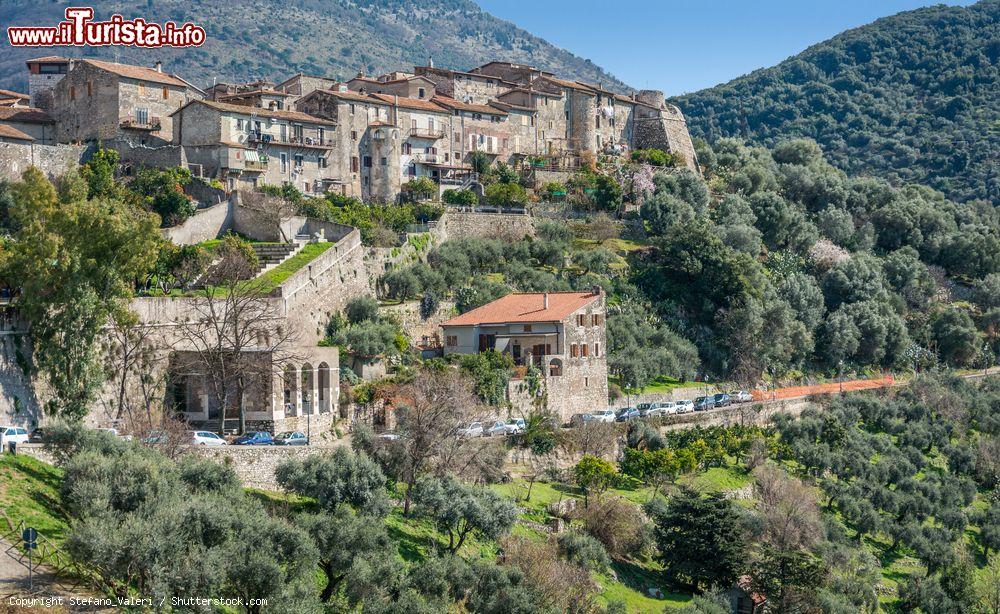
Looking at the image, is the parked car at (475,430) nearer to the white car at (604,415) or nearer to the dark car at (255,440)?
the white car at (604,415)

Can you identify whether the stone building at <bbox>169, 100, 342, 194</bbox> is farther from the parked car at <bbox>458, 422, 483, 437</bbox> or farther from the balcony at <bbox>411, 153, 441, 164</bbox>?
the parked car at <bbox>458, 422, 483, 437</bbox>

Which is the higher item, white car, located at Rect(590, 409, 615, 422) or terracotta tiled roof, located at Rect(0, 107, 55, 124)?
terracotta tiled roof, located at Rect(0, 107, 55, 124)

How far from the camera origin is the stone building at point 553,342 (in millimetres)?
58125

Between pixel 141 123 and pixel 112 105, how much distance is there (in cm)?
181

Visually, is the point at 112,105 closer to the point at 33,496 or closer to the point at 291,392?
the point at 291,392

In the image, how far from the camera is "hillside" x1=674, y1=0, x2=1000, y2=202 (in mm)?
158250

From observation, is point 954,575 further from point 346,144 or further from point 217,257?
point 346,144

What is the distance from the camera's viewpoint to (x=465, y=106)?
8612 cm

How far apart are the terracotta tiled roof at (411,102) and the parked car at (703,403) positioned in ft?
93.1

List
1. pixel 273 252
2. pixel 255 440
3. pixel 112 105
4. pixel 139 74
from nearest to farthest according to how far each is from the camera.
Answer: pixel 255 440, pixel 273 252, pixel 112 105, pixel 139 74

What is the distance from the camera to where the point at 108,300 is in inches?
1607

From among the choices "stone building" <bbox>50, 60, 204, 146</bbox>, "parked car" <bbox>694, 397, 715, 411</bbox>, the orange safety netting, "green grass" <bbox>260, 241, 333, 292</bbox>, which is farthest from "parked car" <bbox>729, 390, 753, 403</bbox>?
"stone building" <bbox>50, 60, 204, 146</bbox>

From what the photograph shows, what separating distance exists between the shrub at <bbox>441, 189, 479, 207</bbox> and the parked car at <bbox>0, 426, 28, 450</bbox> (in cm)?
4341

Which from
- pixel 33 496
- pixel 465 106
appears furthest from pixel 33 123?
pixel 33 496
